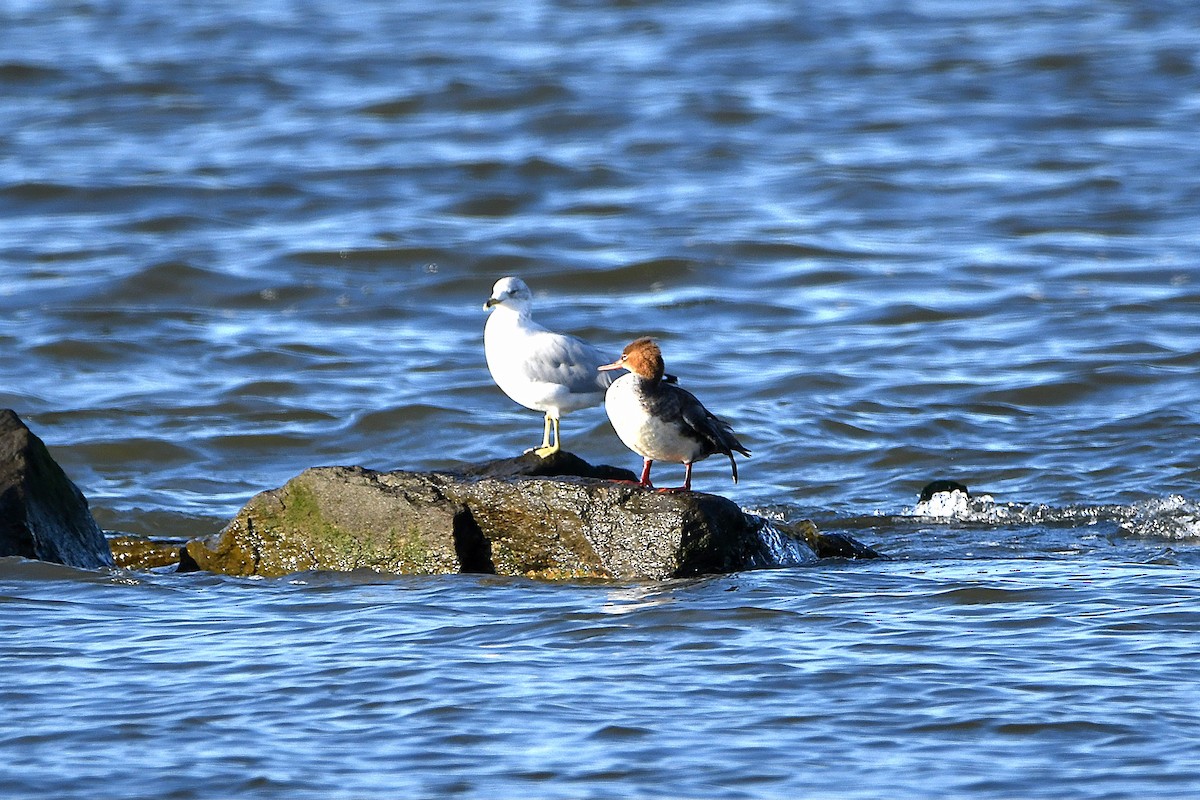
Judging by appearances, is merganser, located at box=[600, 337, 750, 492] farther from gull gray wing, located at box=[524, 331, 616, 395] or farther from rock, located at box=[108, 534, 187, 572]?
rock, located at box=[108, 534, 187, 572]

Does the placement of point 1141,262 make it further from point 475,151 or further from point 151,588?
point 151,588

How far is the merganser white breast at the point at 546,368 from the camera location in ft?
24.9

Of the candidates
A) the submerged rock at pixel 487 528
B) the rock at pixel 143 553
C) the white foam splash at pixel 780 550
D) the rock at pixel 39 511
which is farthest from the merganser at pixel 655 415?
the rock at pixel 39 511

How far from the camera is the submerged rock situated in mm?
6641

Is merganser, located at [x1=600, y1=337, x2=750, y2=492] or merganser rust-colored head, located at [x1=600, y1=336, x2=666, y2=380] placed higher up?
merganser rust-colored head, located at [x1=600, y1=336, x2=666, y2=380]

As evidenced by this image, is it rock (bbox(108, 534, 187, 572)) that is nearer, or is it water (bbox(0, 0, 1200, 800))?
water (bbox(0, 0, 1200, 800))

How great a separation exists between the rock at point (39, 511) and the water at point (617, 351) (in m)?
0.18

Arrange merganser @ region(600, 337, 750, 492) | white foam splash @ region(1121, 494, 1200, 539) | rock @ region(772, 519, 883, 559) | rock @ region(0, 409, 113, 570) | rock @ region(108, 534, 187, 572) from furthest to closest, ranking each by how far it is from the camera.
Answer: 1. white foam splash @ region(1121, 494, 1200, 539)
2. rock @ region(108, 534, 187, 572)
3. rock @ region(772, 519, 883, 559)
4. rock @ region(0, 409, 113, 570)
5. merganser @ region(600, 337, 750, 492)

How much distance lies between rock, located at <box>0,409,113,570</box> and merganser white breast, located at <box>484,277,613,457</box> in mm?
1951

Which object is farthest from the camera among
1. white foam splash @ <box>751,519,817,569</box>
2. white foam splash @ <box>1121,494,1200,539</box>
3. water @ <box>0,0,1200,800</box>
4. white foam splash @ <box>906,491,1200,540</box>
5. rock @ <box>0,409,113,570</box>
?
white foam splash @ <box>906,491,1200,540</box>

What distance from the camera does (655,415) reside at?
6.50m

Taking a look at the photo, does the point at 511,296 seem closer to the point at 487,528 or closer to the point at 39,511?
the point at 487,528

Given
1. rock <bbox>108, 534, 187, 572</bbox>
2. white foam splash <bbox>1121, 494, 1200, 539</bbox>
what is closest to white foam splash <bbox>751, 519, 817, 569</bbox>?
white foam splash <bbox>1121, 494, 1200, 539</bbox>

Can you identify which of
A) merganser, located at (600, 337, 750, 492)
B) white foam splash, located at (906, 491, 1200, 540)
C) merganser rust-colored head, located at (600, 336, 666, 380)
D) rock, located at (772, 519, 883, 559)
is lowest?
white foam splash, located at (906, 491, 1200, 540)
